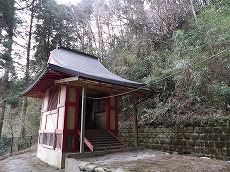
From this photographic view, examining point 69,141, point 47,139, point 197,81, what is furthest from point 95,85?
point 197,81

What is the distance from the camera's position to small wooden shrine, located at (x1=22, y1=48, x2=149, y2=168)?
5.54 meters

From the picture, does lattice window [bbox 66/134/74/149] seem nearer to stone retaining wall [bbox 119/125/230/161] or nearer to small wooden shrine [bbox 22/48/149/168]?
small wooden shrine [bbox 22/48/149/168]

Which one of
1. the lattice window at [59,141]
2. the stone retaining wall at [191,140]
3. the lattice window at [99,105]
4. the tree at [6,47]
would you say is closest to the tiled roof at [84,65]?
the lattice window at [99,105]

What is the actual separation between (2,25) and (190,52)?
1321 centimetres

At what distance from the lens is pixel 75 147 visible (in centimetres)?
624

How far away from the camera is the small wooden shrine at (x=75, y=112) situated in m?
5.54

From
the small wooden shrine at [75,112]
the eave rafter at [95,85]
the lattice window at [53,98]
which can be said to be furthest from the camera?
the lattice window at [53,98]

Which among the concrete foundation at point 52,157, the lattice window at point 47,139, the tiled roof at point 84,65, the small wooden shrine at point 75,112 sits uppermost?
the tiled roof at point 84,65

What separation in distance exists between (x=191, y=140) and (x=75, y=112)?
425cm

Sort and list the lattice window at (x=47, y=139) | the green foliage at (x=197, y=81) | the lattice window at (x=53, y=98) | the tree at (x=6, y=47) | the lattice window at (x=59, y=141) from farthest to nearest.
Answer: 1. the tree at (x=6, y=47)
2. the lattice window at (x=53, y=98)
3. the lattice window at (x=47, y=139)
4. the lattice window at (x=59, y=141)
5. the green foliage at (x=197, y=81)

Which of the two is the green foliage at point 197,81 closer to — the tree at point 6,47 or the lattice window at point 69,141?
the lattice window at point 69,141

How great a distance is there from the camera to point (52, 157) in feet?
21.7

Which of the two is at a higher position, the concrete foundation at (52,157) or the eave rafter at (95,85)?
the eave rafter at (95,85)

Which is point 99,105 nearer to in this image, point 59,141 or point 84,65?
point 84,65
